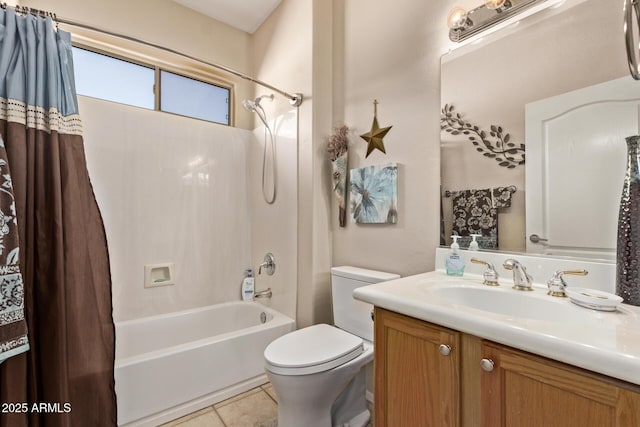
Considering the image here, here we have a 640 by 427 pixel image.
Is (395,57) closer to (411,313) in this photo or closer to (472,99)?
(472,99)

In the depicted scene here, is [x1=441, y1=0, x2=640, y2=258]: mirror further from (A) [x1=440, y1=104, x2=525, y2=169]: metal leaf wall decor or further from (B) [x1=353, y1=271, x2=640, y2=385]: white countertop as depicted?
(B) [x1=353, y1=271, x2=640, y2=385]: white countertop

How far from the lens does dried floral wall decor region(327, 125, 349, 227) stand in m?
1.85

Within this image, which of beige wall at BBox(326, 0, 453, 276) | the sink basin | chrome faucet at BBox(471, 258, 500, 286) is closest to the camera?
the sink basin

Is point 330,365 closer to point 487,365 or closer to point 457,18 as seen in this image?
point 487,365

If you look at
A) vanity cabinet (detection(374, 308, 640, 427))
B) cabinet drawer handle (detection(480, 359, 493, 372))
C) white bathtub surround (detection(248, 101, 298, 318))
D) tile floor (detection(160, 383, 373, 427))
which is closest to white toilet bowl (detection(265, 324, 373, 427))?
tile floor (detection(160, 383, 373, 427))

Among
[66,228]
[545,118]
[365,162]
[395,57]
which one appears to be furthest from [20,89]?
[545,118]

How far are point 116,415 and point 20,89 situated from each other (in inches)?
61.1

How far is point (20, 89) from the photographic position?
1.25 metres

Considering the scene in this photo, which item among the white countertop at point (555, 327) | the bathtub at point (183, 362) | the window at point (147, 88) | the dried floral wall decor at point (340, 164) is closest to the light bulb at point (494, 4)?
the dried floral wall decor at point (340, 164)

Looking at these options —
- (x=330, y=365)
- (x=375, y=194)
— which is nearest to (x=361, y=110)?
(x=375, y=194)

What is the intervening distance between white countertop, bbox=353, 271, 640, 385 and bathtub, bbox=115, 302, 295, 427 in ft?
3.80

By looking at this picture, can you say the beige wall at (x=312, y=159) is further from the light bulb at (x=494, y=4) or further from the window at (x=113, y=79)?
the window at (x=113, y=79)

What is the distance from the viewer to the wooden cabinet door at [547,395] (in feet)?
1.74

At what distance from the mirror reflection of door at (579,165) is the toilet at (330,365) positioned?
Answer: 28.8 inches
